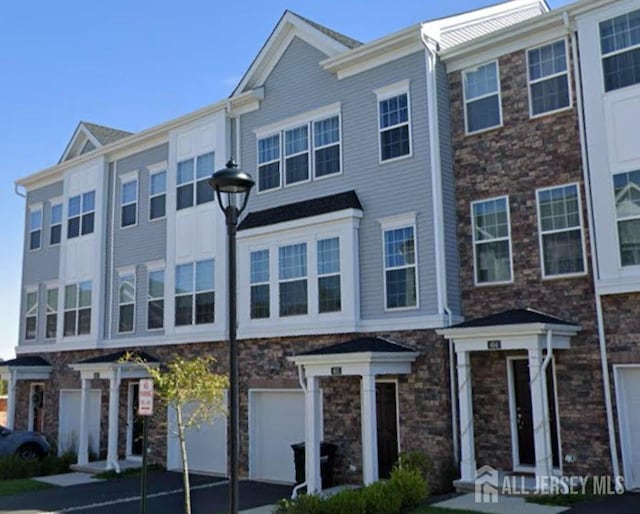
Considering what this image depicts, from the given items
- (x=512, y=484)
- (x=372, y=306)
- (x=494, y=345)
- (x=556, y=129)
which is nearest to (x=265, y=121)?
(x=372, y=306)

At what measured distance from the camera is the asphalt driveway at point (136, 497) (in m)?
14.2

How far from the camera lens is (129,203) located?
74.4 feet

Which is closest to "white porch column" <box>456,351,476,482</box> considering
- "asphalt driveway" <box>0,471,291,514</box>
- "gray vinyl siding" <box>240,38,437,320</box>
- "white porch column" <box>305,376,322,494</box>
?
"gray vinyl siding" <box>240,38,437,320</box>

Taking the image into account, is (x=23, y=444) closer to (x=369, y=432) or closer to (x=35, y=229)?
(x=35, y=229)

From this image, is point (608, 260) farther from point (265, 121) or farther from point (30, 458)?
point (30, 458)

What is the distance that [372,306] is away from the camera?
15.5 metres

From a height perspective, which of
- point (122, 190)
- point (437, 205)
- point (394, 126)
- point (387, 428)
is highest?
point (122, 190)

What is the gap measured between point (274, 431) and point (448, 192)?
761 centimetres

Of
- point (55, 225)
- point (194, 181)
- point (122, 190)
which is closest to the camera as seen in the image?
point (194, 181)

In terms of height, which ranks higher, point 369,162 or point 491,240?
point 369,162

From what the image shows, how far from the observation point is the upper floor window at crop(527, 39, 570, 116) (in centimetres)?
1388

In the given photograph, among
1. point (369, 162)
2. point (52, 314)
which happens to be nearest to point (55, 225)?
point (52, 314)

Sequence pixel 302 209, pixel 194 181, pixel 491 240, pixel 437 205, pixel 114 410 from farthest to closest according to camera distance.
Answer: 1. pixel 194 181
2. pixel 114 410
3. pixel 302 209
4. pixel 437 205
5. pixel 491 240

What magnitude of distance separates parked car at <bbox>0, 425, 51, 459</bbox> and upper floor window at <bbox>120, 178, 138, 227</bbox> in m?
7.52
